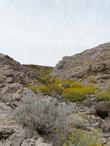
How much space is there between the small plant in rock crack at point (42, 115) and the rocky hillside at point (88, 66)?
13.8 m

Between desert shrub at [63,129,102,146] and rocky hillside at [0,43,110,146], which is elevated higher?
rocky hillside at [0,43,110,146]

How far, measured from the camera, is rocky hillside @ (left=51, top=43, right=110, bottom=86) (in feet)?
84.9

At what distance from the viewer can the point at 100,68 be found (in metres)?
26.9

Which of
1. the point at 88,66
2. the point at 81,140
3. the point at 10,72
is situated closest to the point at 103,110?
the point at 81,140

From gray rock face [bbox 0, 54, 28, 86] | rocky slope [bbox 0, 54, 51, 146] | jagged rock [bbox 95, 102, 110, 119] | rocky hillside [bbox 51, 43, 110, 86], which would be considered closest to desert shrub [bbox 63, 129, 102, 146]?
rocky slope [bbox 0, 54, 51, 146]

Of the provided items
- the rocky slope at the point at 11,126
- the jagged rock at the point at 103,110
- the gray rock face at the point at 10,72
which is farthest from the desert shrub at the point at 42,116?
the gray rock face at the point at 10,72

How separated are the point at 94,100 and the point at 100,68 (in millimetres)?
10788

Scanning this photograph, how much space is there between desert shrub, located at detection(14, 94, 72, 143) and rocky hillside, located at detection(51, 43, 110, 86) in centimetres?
1384

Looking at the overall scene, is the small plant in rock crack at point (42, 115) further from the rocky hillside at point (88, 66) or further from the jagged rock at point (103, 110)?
the rocky hillside at point (88, 66)

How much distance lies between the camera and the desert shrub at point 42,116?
857 cm

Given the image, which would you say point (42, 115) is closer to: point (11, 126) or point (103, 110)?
point (11, 126)

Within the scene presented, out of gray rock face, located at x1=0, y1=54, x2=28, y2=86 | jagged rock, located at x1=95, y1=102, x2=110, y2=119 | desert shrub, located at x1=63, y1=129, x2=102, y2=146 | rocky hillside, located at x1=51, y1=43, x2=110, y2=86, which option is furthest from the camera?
rocky hillside, located at x1=51, y1=43, x2=110, y2=86

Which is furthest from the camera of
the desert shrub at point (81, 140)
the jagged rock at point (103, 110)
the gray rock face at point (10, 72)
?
the gray rock face at point (10, 72)

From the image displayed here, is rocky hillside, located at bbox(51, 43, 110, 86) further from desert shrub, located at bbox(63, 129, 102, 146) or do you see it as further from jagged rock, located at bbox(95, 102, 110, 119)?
desert shrub, located at bbox(63, 129, 102, 146)
